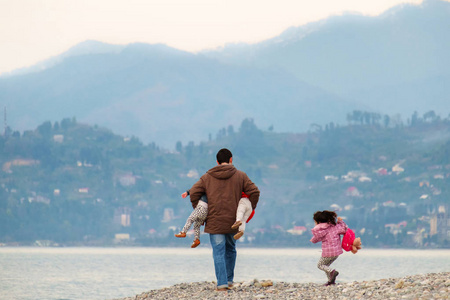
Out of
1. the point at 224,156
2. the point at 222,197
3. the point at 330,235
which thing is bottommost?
the point at 330,235

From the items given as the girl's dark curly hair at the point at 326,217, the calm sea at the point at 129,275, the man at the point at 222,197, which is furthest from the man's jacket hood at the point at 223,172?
the calm sea at the point at 129,275

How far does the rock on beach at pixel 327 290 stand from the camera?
44.1 feet

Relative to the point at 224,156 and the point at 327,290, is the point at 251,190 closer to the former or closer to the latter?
the point at 224,156

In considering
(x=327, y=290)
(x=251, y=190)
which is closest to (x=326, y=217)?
(x=327, y=290)

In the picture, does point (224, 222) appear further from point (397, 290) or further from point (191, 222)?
point (397, 290)

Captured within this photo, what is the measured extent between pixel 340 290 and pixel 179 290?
Answer: 3.37 meters

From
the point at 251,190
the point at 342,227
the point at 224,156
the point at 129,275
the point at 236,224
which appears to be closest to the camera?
the point at 236,224

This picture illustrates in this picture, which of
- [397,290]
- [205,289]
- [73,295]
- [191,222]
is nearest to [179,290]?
[205,289]

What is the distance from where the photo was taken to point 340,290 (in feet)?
48.2

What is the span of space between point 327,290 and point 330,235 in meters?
1.18

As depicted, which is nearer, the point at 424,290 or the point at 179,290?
the point at 424,290

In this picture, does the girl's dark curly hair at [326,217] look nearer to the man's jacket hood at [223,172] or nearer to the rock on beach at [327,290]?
the rock on beach at [327,290]

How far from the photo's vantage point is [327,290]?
1490cm

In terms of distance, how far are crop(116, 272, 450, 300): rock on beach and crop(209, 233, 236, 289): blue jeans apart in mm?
261
